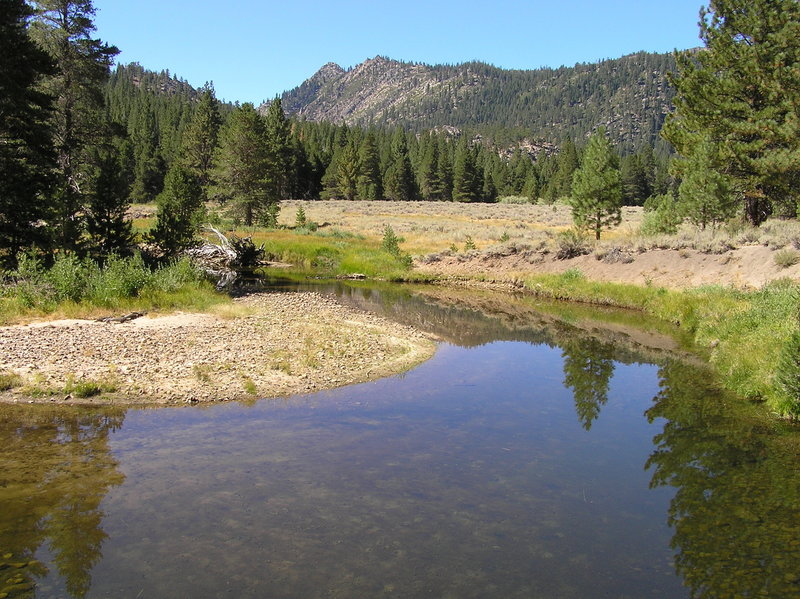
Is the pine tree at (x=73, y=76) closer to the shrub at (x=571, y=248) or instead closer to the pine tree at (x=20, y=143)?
the pine tree at (x=20, y=143)

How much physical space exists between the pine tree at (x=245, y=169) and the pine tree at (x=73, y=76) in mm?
25512

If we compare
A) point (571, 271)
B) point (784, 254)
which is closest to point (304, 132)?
point (571, 271)

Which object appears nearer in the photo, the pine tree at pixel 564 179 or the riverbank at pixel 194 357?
the riverbank at pixel 194 357

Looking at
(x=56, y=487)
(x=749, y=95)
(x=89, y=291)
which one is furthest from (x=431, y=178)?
(x=56, y=487)

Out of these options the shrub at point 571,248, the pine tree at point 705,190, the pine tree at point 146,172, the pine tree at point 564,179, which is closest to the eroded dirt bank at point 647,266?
the shrub at point 571,248

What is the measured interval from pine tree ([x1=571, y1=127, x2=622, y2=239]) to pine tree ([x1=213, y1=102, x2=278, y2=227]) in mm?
29216

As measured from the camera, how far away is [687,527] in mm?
8516

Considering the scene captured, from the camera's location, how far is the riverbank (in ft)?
42.8

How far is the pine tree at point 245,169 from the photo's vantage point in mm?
54719

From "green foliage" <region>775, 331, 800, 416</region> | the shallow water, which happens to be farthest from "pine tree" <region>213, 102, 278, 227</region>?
"green foliage" <region>775, 331, 800, 416</region>

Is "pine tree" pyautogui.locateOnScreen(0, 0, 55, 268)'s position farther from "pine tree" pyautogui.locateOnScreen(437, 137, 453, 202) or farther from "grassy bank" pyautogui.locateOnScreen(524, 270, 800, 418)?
"pine tree" pyautogui.locateOnScreen(437, 137, 453, 202)

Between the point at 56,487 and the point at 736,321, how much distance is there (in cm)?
1952

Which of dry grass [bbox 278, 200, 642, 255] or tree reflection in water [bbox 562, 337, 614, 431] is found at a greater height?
dry grass [bbox 278, 200, 642, 255]

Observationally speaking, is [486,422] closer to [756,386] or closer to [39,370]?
[756,386]
